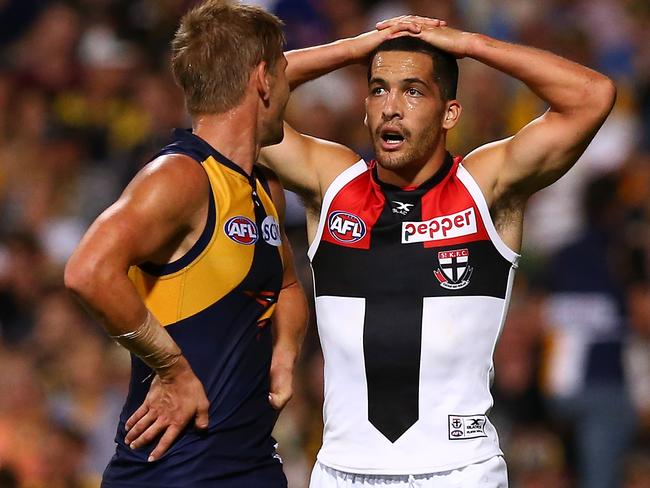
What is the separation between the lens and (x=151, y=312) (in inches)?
161

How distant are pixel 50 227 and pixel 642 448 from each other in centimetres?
453

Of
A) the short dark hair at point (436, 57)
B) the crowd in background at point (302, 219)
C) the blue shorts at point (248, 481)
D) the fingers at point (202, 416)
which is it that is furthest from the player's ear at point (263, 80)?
the crowd in background at point (302, 219)

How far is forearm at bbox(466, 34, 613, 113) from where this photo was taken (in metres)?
4.82

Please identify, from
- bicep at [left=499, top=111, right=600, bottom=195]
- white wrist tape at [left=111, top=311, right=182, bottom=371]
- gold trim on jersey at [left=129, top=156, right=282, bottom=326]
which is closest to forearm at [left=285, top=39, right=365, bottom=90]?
bicep at [left=499, top=111, right=600, bottom=195]

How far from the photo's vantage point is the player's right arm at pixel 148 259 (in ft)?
12.7

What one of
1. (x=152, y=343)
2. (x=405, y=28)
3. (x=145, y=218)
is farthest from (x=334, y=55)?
(x=152, y=343)

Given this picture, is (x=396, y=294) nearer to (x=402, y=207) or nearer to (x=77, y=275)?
(x=402, y=207)

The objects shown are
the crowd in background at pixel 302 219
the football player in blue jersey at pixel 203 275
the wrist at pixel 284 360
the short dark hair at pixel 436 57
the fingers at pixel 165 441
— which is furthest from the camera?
the crowd in background at pixel 302 219

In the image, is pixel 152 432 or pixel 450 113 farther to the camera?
pixel 450 113

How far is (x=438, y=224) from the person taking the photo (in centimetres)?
482

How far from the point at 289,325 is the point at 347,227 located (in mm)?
427

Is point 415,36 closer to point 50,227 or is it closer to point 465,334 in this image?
point 465,334

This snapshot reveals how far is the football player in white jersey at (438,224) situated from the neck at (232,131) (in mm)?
632

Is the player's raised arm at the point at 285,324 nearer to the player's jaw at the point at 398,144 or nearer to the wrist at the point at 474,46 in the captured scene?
the player's jaw at the point at 398,144
